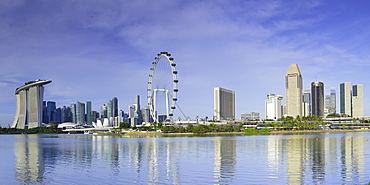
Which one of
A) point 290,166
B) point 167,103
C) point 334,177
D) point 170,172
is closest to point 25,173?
point 170,172

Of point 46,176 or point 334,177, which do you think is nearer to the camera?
point 334,177

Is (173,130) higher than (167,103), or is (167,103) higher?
(167,103)

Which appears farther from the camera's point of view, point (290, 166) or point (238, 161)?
point (238, 161)

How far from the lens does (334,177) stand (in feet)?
104

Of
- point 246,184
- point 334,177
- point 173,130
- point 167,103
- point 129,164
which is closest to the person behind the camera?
point 246,184

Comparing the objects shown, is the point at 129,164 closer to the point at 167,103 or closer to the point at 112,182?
the point at 112,182

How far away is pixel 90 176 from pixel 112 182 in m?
4.53

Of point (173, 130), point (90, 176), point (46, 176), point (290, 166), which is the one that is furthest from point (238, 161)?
point (173, 130)

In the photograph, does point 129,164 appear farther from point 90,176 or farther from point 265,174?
point 265,174

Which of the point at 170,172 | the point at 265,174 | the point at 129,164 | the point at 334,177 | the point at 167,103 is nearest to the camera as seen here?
the point at 334,177

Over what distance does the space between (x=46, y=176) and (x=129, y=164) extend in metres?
10.5

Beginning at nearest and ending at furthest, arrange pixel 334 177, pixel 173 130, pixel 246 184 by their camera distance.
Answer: pixel 246 184, pixel 334 177, pixel 173 130

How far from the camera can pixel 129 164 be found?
1743 inches

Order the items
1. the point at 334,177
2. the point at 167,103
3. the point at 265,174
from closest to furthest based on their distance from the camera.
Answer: the point at 334,177, the point at 265,174, the point at 167,103
